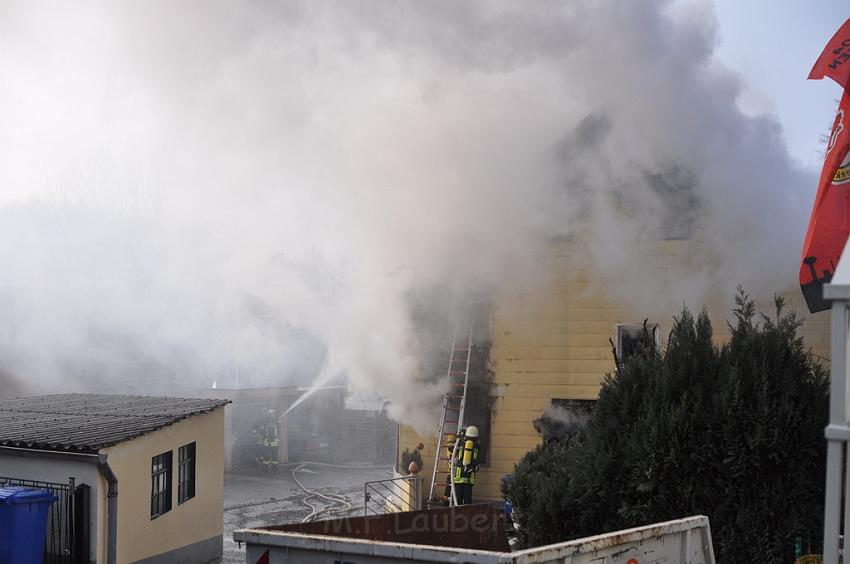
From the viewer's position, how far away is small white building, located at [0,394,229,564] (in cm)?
958

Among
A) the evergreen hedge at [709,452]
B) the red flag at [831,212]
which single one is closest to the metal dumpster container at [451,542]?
the evergreen hedge at [709,452]

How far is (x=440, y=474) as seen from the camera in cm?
1374

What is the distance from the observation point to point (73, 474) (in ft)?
31.3

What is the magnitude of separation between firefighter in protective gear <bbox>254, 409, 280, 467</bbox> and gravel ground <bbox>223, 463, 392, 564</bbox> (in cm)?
59

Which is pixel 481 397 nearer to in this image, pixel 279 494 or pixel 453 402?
pixel 453 402

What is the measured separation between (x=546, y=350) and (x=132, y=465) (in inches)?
256

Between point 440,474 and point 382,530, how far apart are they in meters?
7.75

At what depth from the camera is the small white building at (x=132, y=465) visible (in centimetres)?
958

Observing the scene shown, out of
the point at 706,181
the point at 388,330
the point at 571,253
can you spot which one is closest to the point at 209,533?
the point at 388,330

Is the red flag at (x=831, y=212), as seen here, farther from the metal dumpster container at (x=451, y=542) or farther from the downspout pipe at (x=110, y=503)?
the downspout pipe at (x=110, y=503)

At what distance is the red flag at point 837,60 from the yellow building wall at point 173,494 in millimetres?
8612

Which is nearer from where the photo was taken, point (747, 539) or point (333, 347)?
point (747, 539)

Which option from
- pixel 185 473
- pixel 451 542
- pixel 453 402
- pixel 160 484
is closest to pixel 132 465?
pixel 160 484

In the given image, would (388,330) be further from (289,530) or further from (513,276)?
(289,530)
